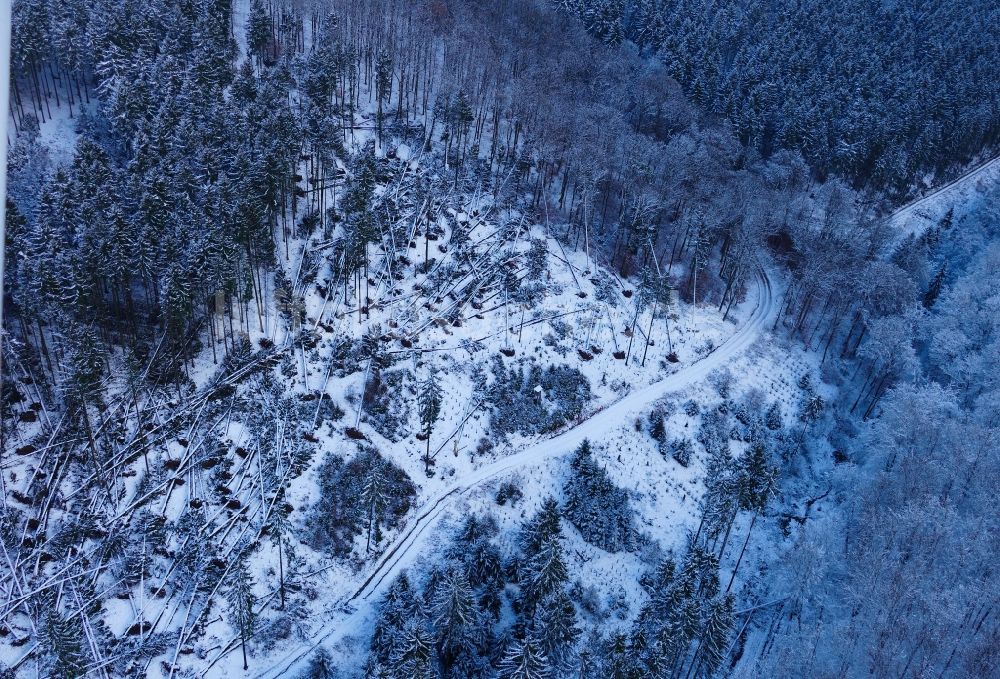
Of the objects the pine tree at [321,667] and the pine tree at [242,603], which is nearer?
the pine tree at [242,603]

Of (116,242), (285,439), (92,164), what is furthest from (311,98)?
(285,439)

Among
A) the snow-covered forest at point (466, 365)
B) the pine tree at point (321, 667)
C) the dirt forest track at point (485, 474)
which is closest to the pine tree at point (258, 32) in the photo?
the snow-covered forest at point (466, 365)

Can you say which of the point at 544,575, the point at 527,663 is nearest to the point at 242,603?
the point at 527,663

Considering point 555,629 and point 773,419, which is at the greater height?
point 773,419

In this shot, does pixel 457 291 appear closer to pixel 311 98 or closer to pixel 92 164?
pixel 311 98

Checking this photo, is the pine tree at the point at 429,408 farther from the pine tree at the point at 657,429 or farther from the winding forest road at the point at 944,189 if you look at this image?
the winding forest road at the point at 944,189

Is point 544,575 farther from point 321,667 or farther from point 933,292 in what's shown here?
point 933,292
